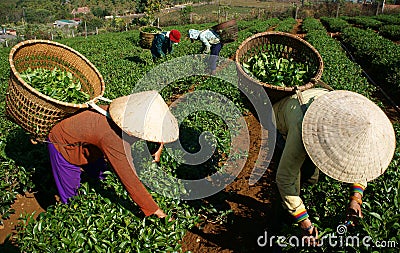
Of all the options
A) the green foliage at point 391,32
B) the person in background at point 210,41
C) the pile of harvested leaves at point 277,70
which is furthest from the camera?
the green foliage at point 391,32

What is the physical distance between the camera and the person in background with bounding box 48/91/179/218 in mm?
2285

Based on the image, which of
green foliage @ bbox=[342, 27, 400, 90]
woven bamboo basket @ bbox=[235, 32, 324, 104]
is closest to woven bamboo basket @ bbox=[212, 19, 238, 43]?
green foliage @ bbox=[342, 27, 400, 90]

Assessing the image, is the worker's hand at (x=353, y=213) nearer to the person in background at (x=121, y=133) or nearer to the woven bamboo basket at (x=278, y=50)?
the woven bamboo basket at (x=278, y=50)

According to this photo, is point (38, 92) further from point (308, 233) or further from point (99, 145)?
point (308, 233)

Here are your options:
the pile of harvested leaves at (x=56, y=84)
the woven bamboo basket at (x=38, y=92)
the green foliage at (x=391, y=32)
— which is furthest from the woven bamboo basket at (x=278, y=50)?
the green foliage at (x=391, y=32)

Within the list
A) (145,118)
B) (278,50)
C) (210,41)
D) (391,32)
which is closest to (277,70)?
(278,50)

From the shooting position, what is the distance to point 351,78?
23.0 feet

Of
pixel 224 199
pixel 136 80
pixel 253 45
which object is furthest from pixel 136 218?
pixel 136 80

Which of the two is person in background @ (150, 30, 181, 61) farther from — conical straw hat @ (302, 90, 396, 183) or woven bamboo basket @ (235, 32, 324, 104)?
conical straw hat @ (302, 90, 396, 183)

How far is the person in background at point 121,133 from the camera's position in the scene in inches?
90.0

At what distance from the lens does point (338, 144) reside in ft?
6.28

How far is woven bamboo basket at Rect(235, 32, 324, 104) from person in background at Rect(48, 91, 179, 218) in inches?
35.6

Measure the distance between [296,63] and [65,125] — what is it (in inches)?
90.4

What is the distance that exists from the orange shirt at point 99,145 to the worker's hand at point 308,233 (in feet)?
3.52
